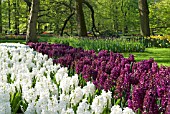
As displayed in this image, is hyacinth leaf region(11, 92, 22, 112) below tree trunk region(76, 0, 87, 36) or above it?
below

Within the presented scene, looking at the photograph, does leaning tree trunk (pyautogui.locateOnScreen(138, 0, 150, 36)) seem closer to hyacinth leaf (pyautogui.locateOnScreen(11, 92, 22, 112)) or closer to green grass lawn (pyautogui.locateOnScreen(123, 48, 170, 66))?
green grass lawn (pyautogui.locateOnScreen(123, 48, 170, 66))

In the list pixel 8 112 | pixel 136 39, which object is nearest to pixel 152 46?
pixel 136 39

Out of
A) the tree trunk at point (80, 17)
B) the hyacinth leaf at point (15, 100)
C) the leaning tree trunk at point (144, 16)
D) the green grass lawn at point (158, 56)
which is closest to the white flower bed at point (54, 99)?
the hyacinth leaf at point (15, 100)

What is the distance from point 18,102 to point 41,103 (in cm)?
79

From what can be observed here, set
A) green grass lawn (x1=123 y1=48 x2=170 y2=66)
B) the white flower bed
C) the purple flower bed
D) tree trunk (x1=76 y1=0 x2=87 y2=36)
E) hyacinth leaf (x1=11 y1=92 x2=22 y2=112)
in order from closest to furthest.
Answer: the white flower bed
the purple flower bed
hyacinth leaf (x1=11 y1=92 x2=22 y2=112)
green grass lawn (x1=123 y1=48 x2=170 y2=66)
tree trunk (x1=76 y1=0 x2=87 y2=36)

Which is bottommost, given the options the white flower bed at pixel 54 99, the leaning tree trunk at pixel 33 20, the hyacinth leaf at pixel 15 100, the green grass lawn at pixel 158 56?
the green grass lawn at pixel 158 56

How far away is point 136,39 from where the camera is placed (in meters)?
20.5

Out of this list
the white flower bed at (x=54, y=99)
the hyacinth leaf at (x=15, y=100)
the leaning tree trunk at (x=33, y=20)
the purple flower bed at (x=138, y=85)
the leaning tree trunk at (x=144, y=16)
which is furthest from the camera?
the leaning tree trunk at (x=144, y=16)

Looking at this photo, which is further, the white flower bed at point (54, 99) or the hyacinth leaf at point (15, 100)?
the hyacinth leaf at point (15, 100)

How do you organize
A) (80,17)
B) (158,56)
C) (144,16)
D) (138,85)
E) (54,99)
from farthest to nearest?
1. (80,17)
2. (144,16)
3. (158,56)
4. (138,85)
5. (54,99)

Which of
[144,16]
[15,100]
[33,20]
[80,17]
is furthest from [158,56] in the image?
[80,17]

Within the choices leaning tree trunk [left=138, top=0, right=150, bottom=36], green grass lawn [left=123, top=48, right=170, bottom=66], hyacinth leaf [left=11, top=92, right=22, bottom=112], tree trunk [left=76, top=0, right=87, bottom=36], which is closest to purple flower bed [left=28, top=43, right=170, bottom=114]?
hyacinth leaf [left=11, top=92, right=22, bottom=112]

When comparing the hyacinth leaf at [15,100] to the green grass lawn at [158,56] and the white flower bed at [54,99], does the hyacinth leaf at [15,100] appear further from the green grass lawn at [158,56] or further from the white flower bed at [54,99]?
the green grass lawn at [158,56]

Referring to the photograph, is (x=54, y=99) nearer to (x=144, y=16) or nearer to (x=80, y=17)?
(x=144, y=16)
